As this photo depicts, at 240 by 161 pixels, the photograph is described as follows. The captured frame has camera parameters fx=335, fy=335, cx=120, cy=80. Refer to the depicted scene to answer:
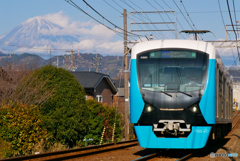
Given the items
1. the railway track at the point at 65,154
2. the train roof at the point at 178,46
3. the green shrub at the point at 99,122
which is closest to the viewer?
the railway track at the point at 65,154

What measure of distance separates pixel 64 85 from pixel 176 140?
8.52 metres

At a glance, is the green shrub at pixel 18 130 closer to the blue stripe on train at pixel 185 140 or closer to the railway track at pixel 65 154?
the railway track at pixel 65 154

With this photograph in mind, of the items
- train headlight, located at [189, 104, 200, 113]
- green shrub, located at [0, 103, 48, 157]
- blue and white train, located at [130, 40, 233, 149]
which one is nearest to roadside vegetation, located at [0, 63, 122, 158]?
green shrub, located at [0, 103, 48, 157]

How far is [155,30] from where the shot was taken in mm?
28266

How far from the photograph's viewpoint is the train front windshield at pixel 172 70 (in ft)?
34.3

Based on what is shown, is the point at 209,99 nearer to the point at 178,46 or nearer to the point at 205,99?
the point at 205,99

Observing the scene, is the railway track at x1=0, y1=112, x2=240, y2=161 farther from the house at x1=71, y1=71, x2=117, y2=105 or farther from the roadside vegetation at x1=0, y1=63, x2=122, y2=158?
the house at x1=71, y1=71, x2=117, y2=105

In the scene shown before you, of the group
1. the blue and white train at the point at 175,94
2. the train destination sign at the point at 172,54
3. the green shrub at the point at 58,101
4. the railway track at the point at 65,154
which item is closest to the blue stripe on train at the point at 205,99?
the blue and white train at the point at 175,94

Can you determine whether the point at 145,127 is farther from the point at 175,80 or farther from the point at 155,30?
the point at 155,30

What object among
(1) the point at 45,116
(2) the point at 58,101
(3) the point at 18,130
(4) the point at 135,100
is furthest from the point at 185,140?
(2) the point at 58,101

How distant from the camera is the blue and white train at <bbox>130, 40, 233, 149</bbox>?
10.3 metres

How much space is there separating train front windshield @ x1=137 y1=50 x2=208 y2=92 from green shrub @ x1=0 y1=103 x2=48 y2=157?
214 inches

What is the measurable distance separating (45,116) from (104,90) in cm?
2382

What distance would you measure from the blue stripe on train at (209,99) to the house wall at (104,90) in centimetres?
2735
